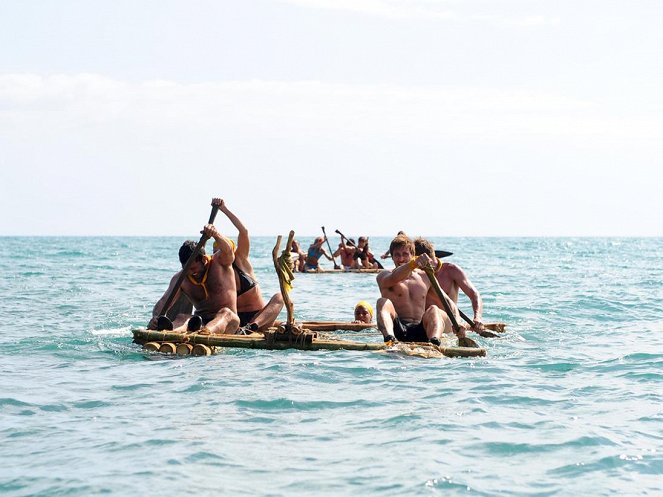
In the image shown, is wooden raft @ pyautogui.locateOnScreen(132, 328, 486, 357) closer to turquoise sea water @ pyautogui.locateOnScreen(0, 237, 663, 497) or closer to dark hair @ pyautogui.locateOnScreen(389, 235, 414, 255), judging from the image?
turquoise sea water @ pyautogui.locateOnScreen(0, 237, 663, 497)

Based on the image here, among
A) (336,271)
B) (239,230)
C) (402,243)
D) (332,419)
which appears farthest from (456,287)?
(336,271)

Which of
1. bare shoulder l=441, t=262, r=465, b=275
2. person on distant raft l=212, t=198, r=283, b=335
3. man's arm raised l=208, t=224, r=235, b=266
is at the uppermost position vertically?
man's arm raised l=208, t=224, r=235, b=266

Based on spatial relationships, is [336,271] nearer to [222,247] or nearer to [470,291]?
[470,291]

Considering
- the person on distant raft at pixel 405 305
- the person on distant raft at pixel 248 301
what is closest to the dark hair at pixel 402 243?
the person on distant raft at pixel 405 305

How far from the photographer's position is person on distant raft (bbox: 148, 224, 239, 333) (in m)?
11.2

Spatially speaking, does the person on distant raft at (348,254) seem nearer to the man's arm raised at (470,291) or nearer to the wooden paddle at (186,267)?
the man's arm raised at (470,291)

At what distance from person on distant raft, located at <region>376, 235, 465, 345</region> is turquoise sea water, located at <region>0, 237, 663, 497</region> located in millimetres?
631

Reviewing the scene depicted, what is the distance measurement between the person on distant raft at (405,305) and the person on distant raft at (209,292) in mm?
1870

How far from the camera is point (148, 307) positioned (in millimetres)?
18859

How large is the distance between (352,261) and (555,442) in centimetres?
2608

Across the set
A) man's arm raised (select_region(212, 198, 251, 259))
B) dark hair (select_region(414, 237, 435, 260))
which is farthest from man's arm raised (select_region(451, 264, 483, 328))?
man's arm raised (select_region(212, 198, 251, 259))

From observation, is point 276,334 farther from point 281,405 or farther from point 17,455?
point 17,455

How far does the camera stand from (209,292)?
11.5 meters

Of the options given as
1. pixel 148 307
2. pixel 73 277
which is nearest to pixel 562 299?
pixel 148 307
